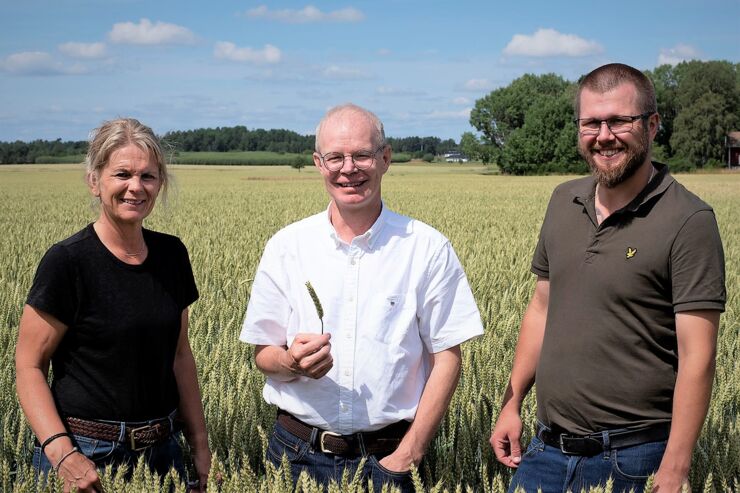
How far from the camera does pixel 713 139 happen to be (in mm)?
65000

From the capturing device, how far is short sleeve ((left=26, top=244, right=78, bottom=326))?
81.4 inches

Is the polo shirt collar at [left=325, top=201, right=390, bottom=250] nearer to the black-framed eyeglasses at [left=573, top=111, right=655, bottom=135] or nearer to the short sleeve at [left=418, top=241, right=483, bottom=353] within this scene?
the short sleeve at [left=418, top=241, right=483, bottom=353]

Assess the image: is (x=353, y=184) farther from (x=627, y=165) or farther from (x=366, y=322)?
(x=627, y=165)

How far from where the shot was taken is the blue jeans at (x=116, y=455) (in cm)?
214

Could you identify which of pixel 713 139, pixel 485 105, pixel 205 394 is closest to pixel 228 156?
pixel 485 105

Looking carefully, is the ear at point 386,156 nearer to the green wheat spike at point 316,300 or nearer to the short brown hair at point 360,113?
the short brown hair at point 360,113

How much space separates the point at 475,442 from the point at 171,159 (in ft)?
5.56

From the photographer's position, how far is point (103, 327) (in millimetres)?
2158

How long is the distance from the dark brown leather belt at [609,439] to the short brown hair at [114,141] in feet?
5.06

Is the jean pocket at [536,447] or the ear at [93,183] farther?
the jean pocket at [536,447]

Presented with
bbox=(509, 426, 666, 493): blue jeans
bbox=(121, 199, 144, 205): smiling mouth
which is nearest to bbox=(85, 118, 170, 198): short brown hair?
bbox=(121, 199, 144, 205): smiling mouth

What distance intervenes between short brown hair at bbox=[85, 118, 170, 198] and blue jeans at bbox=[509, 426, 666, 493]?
4.85 ft

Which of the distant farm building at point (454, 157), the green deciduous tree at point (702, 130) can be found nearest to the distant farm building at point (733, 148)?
the green deciduous tree at point (702, 130)

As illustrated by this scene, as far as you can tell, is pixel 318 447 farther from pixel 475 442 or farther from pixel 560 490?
pixel 475 442
